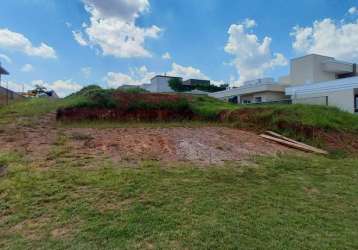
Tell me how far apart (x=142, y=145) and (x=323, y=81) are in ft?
64.5

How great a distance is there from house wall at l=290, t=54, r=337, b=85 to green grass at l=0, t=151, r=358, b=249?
81.7 feet

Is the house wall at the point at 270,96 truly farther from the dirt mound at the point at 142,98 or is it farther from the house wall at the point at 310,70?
the dirt mound at the point at 142,98

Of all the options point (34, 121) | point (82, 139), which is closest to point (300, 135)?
point (82, 139)

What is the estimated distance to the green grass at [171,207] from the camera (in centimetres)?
261

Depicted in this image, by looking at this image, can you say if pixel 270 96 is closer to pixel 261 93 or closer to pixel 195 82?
pixel 261 93

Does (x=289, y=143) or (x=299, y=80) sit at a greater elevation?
(x=299, y=80)

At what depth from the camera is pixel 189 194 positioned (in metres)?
3.68

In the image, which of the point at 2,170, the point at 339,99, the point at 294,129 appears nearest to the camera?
the point at 2,170

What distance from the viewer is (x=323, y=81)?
71.3 ft

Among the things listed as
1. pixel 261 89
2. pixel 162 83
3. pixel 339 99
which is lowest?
pixel 339 99

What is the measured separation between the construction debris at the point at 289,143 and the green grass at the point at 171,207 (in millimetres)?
2063

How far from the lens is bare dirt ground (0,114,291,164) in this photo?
18.1 ft

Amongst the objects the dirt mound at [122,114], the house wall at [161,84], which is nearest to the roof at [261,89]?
the dirt mound at [122,114]

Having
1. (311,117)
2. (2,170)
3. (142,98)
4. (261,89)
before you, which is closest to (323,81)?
(261,89)
